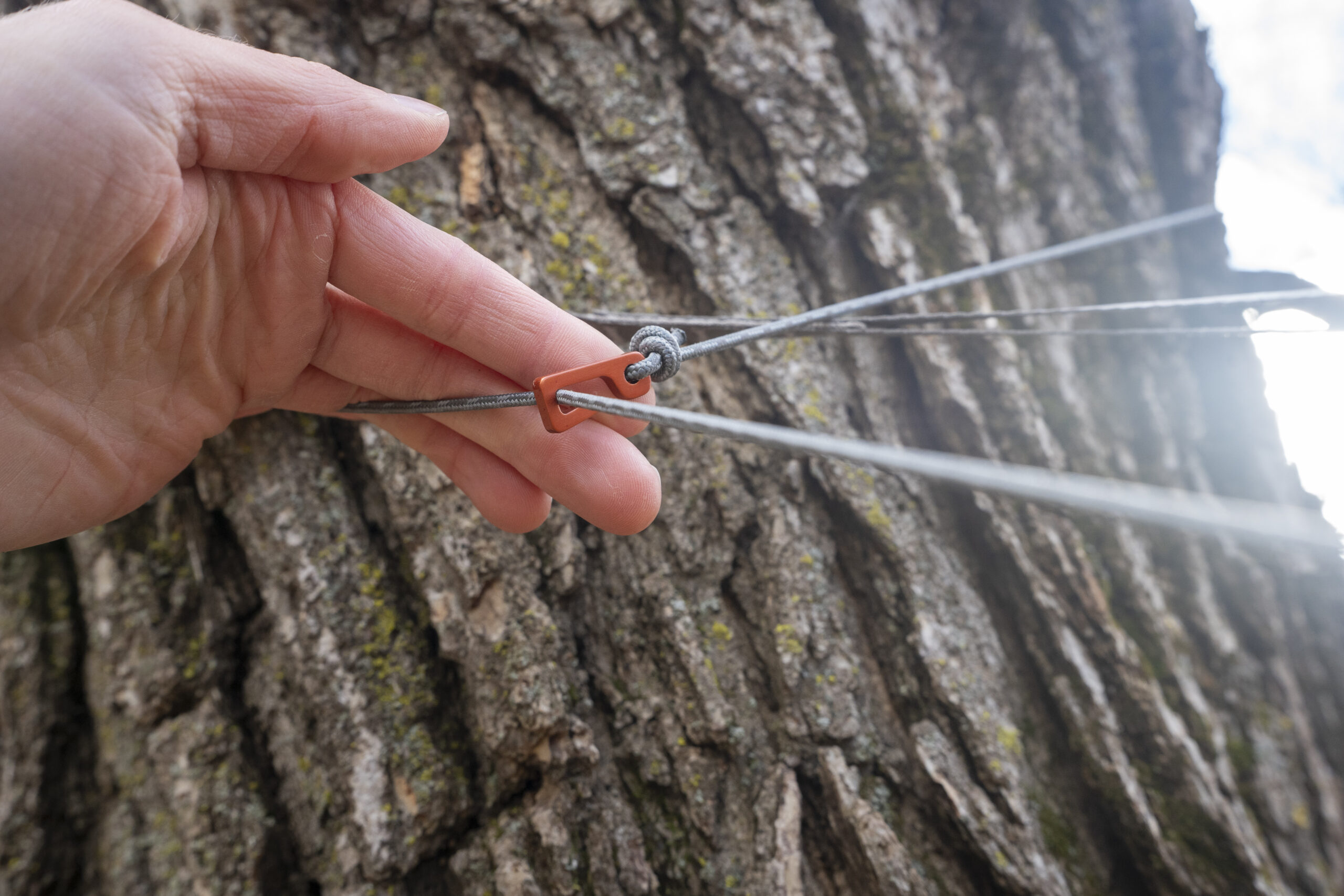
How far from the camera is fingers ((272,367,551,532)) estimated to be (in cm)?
164

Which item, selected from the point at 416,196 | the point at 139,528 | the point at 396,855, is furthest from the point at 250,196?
the point at 396,855

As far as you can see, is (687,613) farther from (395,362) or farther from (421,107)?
(421,107)

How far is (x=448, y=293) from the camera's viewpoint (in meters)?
1.44

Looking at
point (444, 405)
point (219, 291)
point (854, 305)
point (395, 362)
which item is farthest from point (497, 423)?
point (854, 305)

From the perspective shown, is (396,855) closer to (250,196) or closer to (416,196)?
(250,196)

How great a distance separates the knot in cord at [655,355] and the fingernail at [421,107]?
0.62m

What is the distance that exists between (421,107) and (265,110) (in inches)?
11.5

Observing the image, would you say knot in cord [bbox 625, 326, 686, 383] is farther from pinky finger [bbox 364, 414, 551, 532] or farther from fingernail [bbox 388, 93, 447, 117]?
fingernail [bbox 388, 93, 447, 117]

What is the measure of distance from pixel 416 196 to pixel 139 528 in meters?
1.50

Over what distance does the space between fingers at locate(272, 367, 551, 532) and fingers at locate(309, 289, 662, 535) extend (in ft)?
0.06

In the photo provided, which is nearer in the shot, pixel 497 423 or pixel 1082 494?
pixel 1082 494

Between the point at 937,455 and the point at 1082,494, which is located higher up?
the point at 1082,494

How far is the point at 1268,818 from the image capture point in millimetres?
2104

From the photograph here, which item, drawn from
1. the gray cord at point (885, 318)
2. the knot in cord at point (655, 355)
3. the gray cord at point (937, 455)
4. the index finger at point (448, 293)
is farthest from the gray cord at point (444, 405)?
the gray cord at point (885, 318)
